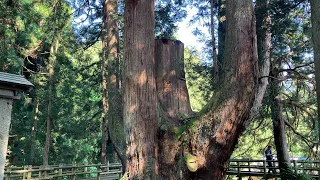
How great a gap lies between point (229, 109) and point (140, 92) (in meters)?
1.60

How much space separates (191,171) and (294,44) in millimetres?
6953

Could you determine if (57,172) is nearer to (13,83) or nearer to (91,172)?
(91,172)

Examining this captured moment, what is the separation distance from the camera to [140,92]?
5.45 metres

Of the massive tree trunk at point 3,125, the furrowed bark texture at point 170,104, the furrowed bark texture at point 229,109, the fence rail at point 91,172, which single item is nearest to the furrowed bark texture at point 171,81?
the furrowed bark texture at point 170,104

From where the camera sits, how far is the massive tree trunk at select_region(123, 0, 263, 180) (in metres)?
5.05

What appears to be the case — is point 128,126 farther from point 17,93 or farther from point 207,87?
point 207,87

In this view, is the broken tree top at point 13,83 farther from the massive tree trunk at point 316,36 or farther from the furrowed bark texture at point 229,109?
the massive tree trunk at point 316,36

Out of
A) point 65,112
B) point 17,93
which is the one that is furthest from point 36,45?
point 17,93

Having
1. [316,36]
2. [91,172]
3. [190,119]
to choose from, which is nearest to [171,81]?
[190,119]

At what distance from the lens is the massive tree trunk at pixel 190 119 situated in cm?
505

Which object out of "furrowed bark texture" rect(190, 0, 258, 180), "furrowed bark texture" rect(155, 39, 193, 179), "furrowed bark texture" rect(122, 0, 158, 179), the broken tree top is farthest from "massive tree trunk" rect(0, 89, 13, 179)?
"furrowed bark texture" rect(190, 0, 258, 180)

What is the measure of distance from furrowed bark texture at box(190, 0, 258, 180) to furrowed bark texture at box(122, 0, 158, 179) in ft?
2.57

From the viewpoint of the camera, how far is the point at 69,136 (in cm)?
2436

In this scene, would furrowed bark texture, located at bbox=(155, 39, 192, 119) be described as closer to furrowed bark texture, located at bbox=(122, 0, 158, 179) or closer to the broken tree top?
furrowed bark texture, located at bbox=(122, 0, 158, 179)
